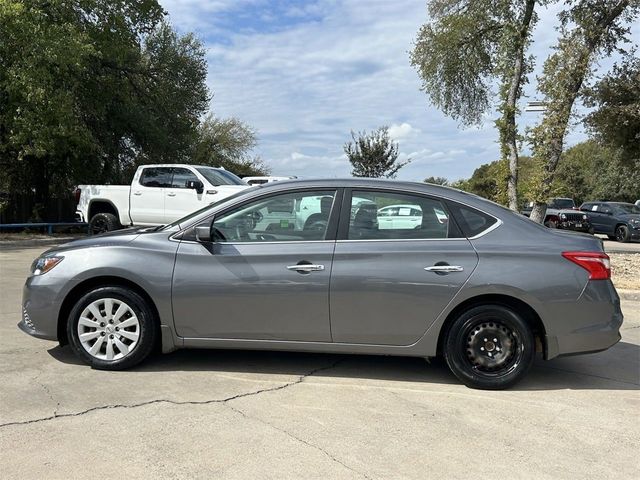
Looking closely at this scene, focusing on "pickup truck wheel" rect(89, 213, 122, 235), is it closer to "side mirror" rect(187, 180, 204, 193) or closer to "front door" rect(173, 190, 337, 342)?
"side mirror" rect(187, 180, 204, 193)

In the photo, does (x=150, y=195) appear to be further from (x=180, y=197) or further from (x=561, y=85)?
(x=561, y=85)

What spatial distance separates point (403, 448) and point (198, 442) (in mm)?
1296

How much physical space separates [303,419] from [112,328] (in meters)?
1.92

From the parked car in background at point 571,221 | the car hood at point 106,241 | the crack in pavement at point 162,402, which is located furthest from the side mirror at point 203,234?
the parked car in background at point 571,221

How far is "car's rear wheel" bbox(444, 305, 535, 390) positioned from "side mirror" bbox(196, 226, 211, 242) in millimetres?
2146

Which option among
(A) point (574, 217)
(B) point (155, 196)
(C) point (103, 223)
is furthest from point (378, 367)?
(A) point (574, 217)

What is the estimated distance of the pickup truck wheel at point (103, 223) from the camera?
13.5 m

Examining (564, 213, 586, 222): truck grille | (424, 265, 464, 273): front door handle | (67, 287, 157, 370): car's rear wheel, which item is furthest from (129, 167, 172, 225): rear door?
(564, 213, 586, 222): truck grille

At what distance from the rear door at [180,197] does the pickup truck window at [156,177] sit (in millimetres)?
162

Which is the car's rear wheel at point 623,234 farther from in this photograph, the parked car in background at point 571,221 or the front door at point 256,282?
the front door at point 256,282

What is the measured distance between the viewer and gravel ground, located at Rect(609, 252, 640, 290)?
955 cm

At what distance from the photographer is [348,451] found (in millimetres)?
3477

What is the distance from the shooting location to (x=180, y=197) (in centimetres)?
1287

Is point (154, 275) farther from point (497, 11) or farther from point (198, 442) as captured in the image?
point (497, 11)
